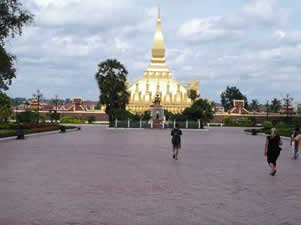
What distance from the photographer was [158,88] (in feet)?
296

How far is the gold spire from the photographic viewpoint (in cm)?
8731

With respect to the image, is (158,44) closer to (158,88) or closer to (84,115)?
(158,88)

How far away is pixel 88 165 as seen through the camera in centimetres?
1591

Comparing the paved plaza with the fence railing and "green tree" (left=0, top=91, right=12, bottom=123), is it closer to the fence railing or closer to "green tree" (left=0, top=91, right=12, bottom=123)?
the fence railing

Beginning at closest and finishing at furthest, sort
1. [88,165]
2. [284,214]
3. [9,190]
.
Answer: [284,214], [9,190], [88,165]

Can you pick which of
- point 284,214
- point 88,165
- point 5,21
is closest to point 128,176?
point 88,165

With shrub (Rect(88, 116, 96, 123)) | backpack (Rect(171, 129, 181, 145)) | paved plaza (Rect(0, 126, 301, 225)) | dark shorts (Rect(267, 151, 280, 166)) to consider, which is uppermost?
shrub (Rect(88, 116, 96, 123))

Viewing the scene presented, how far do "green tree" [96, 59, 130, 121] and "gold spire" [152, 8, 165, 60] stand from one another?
79.7ft

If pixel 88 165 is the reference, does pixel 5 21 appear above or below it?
above

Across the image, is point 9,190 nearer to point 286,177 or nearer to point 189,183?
point 189,183

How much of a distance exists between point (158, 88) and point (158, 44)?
7.63 metres

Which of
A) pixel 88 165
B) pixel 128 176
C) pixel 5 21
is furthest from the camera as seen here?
pixel 5 21

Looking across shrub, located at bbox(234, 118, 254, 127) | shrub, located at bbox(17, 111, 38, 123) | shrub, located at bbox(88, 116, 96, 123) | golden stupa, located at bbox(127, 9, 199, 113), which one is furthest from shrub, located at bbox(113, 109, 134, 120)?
shrub, located at bbox(234, 118, 254, 127)

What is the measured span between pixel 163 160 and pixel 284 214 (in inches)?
386
